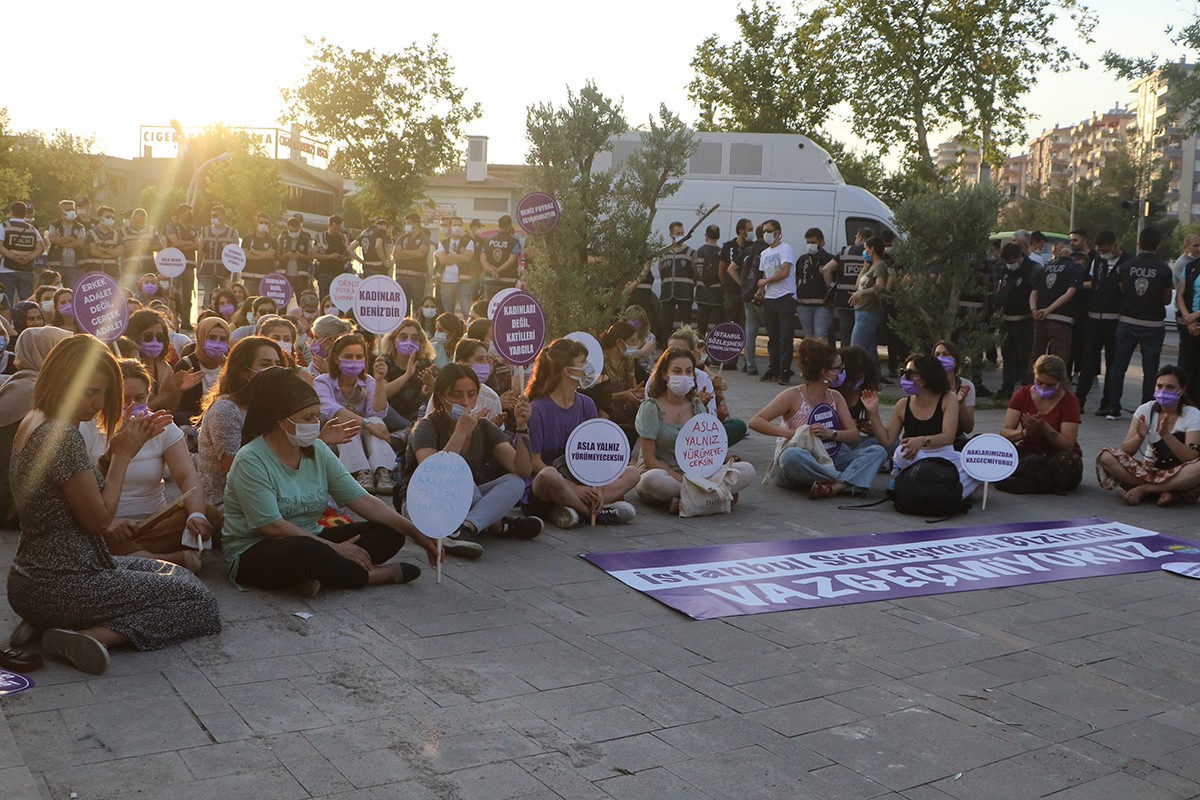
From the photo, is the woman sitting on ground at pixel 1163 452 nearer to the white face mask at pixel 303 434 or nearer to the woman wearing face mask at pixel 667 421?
the woman wearing face mask at pixel 667 421

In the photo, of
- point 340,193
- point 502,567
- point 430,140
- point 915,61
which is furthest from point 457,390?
point 340,193

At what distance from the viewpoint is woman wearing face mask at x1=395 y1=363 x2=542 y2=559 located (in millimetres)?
7742

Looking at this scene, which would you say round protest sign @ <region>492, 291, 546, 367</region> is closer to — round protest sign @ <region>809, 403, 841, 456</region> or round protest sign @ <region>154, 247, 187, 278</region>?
round protest sign @ <region>809, 403, 841, 456</region>

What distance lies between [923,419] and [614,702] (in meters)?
5.62

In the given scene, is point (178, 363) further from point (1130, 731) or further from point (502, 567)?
point (1130, 731)

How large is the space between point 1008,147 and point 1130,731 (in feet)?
89.7

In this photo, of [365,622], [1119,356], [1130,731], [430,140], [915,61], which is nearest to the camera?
[1130,731]

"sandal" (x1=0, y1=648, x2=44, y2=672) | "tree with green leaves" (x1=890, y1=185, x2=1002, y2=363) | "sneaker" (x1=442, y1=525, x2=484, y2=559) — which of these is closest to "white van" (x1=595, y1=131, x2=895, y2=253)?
"tree with green leaves" (x1=890, y1=185, x2=1002, y2=363)

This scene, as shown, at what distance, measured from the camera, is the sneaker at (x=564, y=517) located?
27.4ft

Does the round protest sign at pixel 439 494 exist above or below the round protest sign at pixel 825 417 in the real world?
below

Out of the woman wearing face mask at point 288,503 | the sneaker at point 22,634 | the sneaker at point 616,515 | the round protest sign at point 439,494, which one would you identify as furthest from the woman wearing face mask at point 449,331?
the sneaker at point 22,634

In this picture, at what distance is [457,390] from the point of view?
7820 millimetres

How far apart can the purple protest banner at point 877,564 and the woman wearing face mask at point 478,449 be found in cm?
64

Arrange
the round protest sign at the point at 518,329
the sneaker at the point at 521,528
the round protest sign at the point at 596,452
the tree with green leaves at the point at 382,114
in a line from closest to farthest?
the sneaker at the point at 521,528
the round protest sign at the point at 596,452
the round protest sign at the point at 518,329
the tree with green leaves at the point at 382,114
